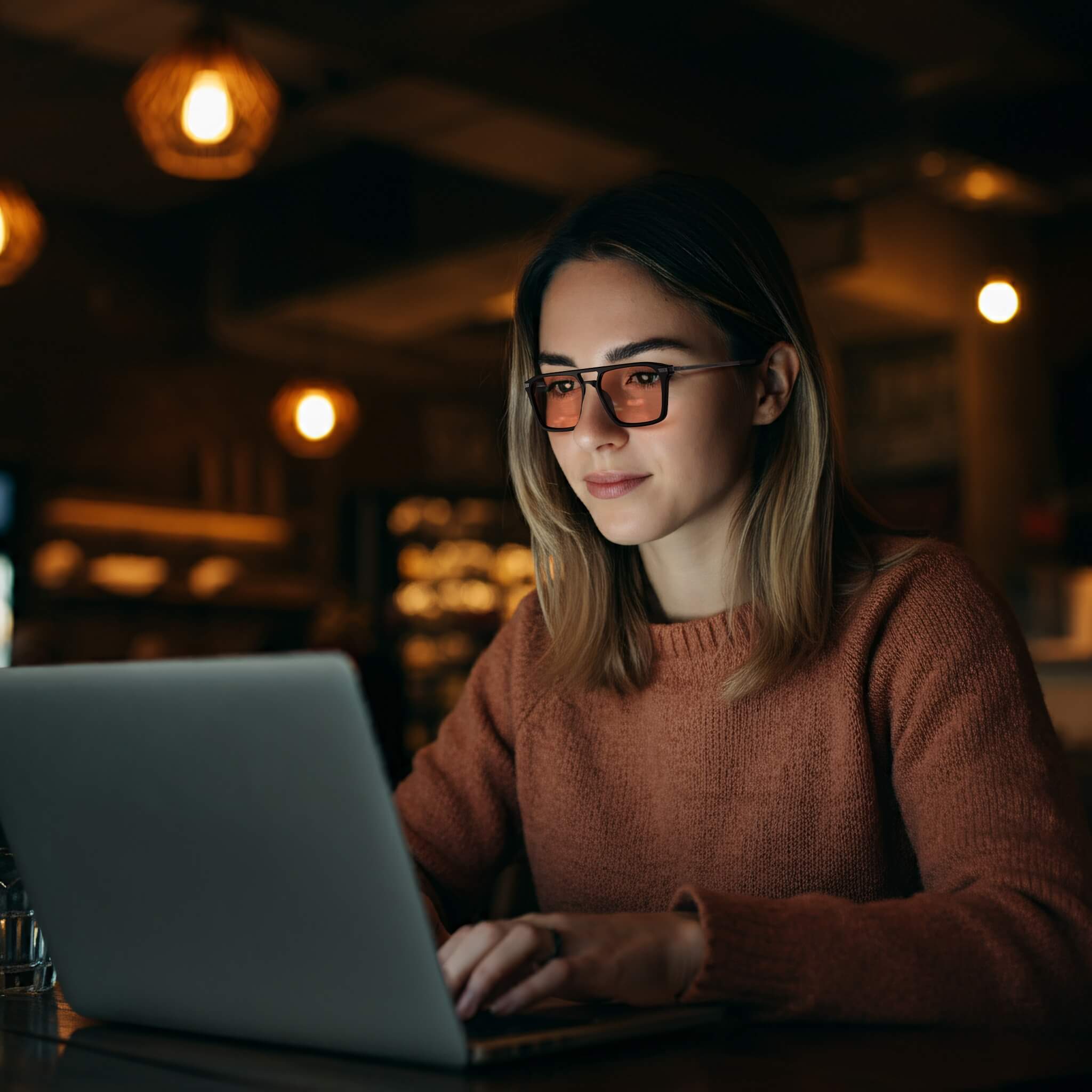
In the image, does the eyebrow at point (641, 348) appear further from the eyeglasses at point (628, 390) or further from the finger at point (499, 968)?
the finger at point (499, 968)

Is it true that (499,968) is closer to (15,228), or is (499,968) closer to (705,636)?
(705,636)

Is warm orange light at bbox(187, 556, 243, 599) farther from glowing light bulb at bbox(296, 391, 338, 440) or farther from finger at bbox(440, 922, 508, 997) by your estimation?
finger at bbox(440, 922, 508, 997)

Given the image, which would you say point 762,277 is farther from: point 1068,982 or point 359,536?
point 359,536

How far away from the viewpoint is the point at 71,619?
6.84 meters

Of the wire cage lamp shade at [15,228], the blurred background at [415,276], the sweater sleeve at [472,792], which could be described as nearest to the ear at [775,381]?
the sweater sleeve at [472,792]

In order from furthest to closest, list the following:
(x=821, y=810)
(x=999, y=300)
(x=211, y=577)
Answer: (x=211, y=577) < (x=999, y=300) < (x=821, y=810)

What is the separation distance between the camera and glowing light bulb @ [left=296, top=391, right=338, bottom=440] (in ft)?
20.8

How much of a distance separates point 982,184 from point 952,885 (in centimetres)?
422

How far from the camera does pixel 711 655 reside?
5.10 ft

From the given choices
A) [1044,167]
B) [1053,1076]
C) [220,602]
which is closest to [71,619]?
[220,602]

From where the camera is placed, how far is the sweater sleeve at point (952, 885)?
1063mm

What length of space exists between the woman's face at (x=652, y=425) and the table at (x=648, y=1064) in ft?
2.07

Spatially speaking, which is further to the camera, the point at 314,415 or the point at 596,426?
the point at 314,415

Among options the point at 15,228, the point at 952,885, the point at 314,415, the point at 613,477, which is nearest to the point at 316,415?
the point at 314,415
